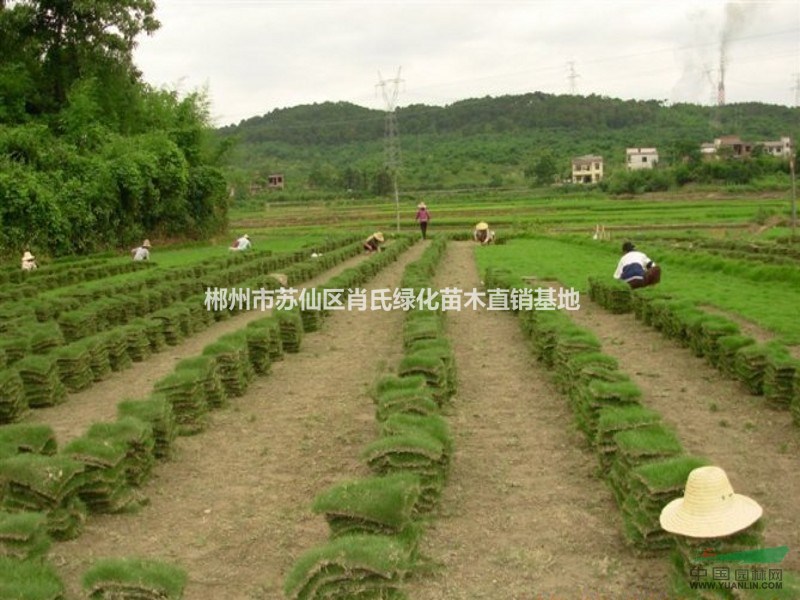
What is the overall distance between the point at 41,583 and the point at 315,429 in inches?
198

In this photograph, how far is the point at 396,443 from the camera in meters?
7.53

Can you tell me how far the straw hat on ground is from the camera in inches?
212

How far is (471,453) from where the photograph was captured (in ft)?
29.6

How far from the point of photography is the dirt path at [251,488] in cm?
655

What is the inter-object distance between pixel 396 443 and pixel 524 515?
48.8 inches

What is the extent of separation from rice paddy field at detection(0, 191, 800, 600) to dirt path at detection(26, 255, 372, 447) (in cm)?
6

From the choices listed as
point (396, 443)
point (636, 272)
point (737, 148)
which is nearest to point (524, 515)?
point (396, 443)

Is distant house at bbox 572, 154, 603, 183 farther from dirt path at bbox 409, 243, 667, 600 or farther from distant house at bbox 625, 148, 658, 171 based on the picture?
dirt path at bbox 409, 243, 667, 600

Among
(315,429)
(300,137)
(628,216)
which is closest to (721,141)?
(628,216)

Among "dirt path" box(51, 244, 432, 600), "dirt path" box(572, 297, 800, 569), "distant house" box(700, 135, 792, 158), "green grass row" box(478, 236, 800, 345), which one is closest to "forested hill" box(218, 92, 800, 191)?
"distant house" box(700, 135, 792, 158)

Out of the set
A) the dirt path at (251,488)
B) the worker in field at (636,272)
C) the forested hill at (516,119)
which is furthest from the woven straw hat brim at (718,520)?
the forested hill at (516,119)

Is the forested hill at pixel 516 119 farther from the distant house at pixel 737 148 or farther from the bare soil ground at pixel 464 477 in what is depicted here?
the bare soil ground at pixel 464 477

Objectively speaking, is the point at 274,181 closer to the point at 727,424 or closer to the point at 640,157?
the point at 640,157

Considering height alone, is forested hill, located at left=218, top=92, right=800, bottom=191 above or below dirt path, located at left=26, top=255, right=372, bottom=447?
above
